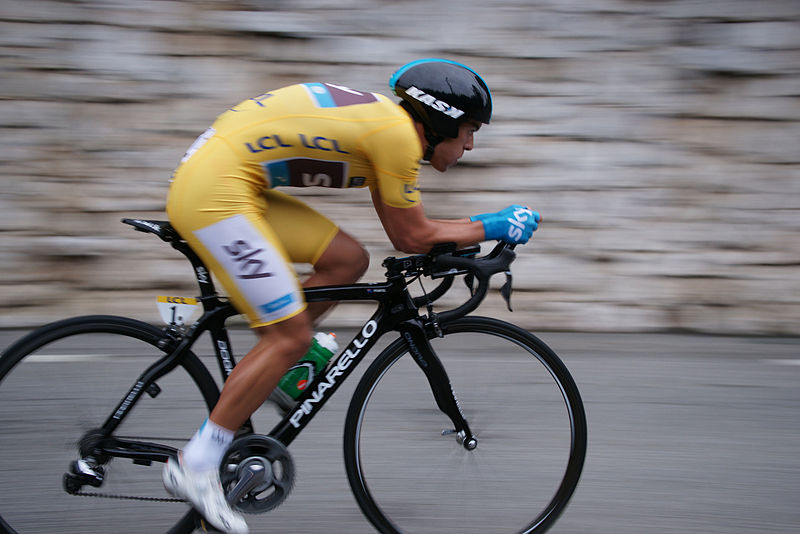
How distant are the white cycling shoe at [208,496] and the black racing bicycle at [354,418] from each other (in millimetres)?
59

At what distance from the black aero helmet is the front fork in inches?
28.0

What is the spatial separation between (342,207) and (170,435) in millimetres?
2869

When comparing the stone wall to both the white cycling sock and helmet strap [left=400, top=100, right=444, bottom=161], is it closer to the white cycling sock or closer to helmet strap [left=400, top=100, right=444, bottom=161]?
helmet strap [left=400, top=100, right=444, bottom=161]

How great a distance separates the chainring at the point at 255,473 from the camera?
2.49 meters

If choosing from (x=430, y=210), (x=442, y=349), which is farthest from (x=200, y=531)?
(x=430, y=210)

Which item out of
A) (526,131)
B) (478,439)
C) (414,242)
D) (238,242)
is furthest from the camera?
(526,131)

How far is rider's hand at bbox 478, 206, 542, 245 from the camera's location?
8.04ft

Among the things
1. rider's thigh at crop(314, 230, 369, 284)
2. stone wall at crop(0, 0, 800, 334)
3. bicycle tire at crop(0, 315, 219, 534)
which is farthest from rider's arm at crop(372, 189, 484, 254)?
stone wall at crop(0, 0, 800, 334)

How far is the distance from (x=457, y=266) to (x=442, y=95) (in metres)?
0.58

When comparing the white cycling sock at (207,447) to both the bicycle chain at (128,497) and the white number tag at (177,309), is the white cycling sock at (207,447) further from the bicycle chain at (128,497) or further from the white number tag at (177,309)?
the white number tag at (177,309)

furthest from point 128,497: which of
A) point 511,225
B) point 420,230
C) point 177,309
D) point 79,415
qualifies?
point 511,225

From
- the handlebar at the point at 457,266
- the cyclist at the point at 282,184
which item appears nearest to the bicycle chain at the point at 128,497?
the cyclist at the point at 282,184

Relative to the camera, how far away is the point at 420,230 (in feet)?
8.04

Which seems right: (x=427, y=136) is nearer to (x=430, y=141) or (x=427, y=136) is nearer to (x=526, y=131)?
(x=430, y=141)
